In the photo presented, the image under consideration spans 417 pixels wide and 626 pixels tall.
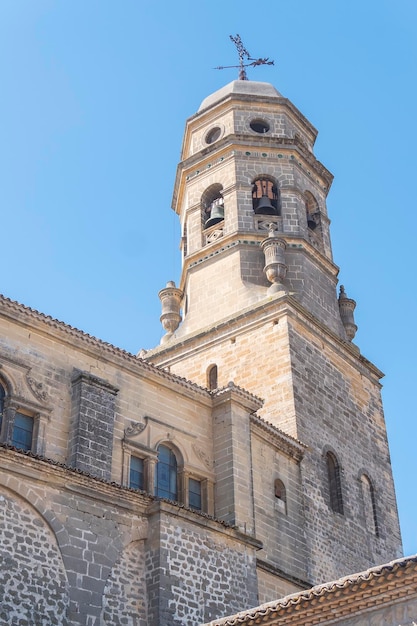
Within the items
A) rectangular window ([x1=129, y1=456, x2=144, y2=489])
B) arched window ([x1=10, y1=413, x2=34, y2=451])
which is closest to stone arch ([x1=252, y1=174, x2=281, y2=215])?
rectangular window ([x1=129, y1=456, x2=144, y2=489])

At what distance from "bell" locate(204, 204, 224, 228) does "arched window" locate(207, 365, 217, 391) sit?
5.18m

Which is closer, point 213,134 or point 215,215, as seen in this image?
point 215,215

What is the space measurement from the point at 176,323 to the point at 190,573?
12.1 m

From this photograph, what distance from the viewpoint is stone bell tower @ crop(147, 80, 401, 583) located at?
23.0 meters

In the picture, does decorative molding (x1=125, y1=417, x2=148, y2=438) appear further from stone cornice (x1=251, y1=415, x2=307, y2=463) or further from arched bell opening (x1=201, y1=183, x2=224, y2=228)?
arched bell opening (x1=201, y1=183, x2=224, y2=228)

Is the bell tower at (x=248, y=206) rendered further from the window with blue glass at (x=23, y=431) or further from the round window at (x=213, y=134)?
the window with blue glass at (x=23, y=431)

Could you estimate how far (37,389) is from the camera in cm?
1781

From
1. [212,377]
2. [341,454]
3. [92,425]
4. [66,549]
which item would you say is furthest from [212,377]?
[66,549]

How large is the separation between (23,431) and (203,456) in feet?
14.8

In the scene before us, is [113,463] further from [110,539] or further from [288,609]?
[288,609]

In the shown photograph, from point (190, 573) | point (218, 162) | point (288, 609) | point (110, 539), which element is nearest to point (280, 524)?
point (190, 573)

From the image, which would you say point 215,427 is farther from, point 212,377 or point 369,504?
point 369,504

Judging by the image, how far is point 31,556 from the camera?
47.8 feet

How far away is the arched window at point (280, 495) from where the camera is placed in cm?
2091
